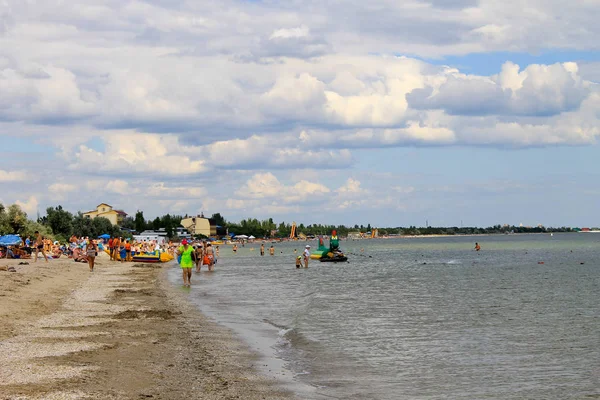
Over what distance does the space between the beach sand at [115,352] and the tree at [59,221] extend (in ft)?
308

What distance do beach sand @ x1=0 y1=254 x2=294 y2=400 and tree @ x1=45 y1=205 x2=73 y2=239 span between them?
93904mm

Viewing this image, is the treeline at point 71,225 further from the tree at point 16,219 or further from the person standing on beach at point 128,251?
the person standing on beach at point 128,251

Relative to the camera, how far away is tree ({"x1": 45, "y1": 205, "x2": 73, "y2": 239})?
384 ft

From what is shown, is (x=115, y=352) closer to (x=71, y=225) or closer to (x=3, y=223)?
(x=3, y=223)

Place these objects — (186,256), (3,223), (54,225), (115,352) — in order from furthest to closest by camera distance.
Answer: (54,225)
(3,223)
(186,256)
(115,352)

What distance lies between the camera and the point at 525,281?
165 feet

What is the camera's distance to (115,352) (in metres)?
15.0

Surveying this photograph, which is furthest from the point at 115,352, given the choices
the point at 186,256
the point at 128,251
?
the point at 128,251

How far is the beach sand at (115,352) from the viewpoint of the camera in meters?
11.6

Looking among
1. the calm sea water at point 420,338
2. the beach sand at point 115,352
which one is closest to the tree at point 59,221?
the calm sea water at point 420,338

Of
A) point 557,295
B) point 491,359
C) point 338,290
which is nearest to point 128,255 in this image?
point 338,290

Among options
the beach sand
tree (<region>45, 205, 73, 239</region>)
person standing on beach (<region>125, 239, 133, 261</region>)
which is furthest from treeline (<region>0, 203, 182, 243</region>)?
the beach sand

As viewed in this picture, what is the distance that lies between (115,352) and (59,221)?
10841cm

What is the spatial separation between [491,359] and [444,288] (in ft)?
87.6
